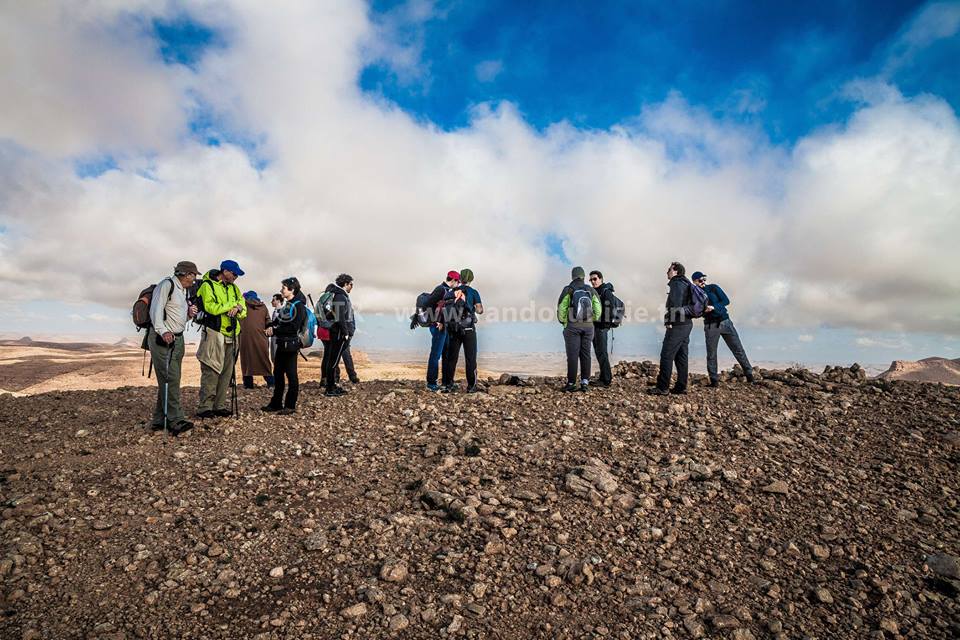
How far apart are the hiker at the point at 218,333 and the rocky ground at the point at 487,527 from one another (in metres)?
0.77

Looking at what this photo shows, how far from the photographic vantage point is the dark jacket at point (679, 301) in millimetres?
10469

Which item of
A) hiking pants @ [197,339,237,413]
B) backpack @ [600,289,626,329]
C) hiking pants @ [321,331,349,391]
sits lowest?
hiking pants @ [197,339,237,413]

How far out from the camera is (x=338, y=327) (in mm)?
11508

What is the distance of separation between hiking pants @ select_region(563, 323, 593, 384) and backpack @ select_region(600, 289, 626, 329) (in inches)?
39.0

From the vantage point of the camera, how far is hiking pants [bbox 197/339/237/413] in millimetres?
9148

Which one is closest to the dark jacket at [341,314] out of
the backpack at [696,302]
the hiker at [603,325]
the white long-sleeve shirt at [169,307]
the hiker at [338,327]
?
the hiker at [338,327]

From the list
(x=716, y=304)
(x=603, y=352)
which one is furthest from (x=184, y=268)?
(x=716, y=304)

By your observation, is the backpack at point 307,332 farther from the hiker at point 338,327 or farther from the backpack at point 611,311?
the backpack at point 611,311

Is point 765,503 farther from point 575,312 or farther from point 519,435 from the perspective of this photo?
point 575,312

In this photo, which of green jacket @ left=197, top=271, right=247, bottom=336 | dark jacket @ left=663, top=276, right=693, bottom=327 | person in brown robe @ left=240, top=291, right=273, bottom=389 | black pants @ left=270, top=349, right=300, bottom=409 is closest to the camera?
green jacket @ left=197, top=271, right=247, bottom=336

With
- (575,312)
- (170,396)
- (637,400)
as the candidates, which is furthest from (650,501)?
(170,396)

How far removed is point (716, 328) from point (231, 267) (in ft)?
35.8

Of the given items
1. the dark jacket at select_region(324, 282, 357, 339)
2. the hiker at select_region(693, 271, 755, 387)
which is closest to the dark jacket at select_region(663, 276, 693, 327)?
the hiker at select_region(693, 271, 755, 387)

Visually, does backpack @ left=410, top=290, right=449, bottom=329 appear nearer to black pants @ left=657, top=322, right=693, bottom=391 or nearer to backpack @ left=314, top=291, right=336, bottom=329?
backpack @ left=314, top=291, right=336, bottom=329
